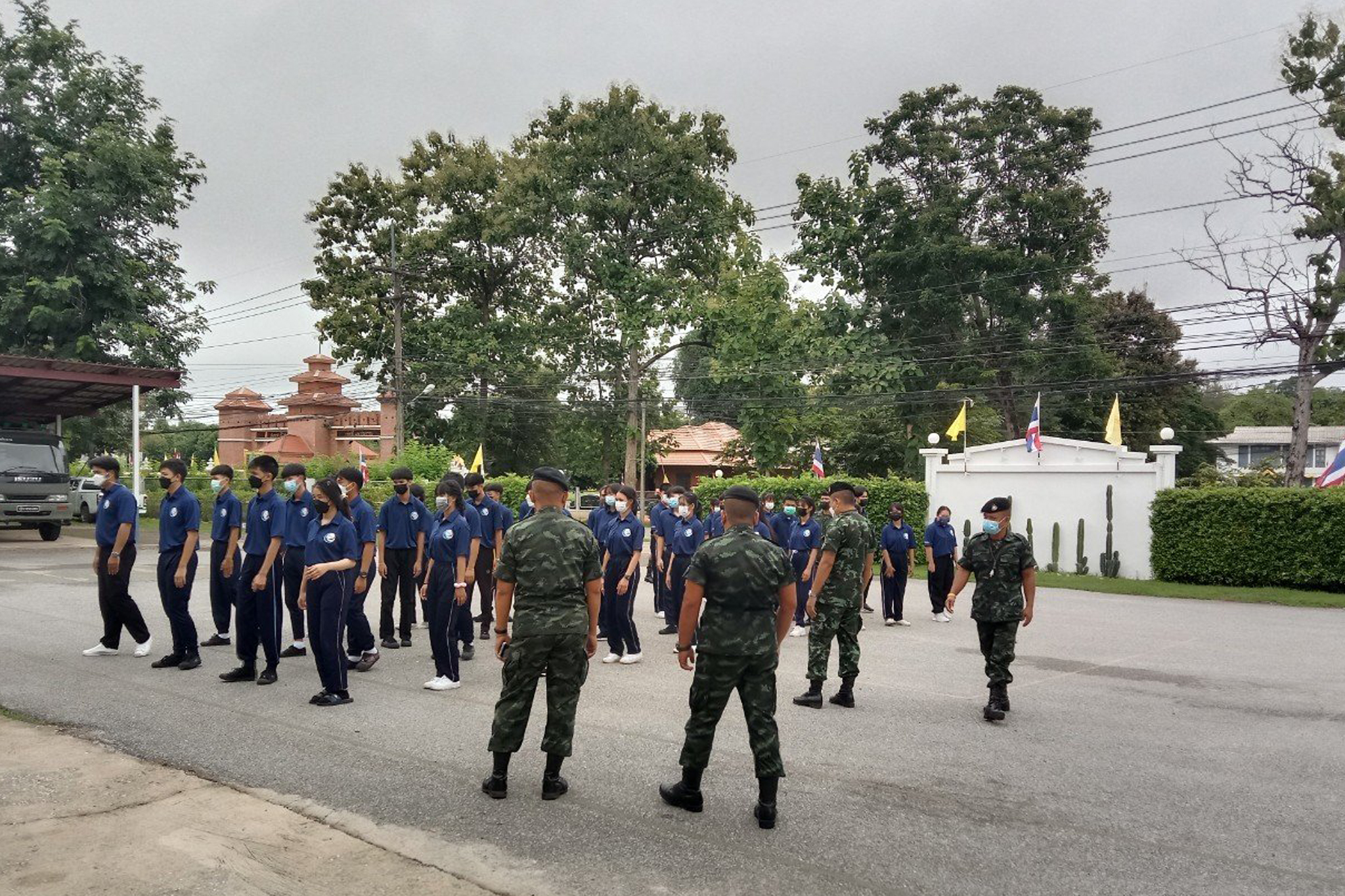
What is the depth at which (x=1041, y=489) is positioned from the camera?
2361cm

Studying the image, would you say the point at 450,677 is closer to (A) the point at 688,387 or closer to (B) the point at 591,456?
(B) the point at 591,456

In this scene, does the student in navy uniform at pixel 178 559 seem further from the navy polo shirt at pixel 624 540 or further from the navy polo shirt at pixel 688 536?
the navy polo shirt at pixel 688 536

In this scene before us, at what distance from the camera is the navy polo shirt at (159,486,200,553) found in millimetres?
8734

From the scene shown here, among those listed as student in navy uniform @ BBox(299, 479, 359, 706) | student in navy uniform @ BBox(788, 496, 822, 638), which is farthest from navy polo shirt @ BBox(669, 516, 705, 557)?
student in navy uniform @ BBox(299, 479, 359, 706)

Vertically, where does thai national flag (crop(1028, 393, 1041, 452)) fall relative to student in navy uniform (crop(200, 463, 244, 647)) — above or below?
above

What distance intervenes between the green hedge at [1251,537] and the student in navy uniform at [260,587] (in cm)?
1959

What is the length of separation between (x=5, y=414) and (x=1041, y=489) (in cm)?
2959

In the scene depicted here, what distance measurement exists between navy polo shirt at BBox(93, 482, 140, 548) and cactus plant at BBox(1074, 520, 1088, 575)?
20.7 m

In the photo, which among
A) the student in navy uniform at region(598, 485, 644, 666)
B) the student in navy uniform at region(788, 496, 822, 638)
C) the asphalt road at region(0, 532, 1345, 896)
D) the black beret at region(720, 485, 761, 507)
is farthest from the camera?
the student in navy uniform at region(788, 496, 822, 638)

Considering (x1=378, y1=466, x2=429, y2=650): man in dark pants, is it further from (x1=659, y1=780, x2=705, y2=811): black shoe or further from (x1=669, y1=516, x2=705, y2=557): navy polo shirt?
(x1=659, y1=780, x2=705, y2=811): black shoe

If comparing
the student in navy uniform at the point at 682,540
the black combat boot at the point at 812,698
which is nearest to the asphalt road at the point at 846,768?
the black combat boot at the point at 812,698

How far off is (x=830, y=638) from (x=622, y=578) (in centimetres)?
274

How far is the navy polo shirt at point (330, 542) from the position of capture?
7.37 m

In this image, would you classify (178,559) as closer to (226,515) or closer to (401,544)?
(226,515)
